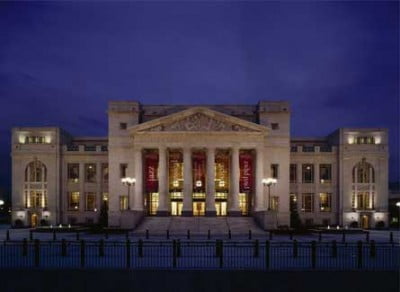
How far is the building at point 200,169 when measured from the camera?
7650cm

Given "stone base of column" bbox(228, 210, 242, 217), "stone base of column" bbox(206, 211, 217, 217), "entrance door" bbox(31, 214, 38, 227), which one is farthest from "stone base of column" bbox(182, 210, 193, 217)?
"entrance door" bbox(31, 214, 38, 227)

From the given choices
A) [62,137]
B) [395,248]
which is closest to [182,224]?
[62,137]

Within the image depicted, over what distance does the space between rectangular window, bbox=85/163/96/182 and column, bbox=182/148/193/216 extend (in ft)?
71.4

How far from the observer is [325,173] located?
90062 millimetres

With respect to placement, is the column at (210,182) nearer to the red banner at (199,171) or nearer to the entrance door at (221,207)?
the red banner at (199,171)

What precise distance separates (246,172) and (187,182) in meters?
8.77

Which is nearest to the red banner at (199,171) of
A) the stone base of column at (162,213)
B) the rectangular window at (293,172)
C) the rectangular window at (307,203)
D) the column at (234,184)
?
the column at (234,184)

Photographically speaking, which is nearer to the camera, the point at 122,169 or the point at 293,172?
the point at 122,169

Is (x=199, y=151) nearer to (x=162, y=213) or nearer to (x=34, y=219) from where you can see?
(x=162, y=213)

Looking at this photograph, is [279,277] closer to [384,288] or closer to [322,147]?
[384,288]

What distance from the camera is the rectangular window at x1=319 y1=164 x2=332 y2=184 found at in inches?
3538

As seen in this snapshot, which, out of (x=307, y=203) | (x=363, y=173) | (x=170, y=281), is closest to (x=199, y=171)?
(x=307, y=203)

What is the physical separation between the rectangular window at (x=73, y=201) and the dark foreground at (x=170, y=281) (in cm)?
6858

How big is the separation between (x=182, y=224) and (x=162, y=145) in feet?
45.2
